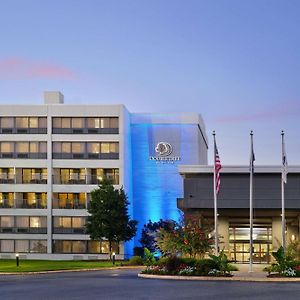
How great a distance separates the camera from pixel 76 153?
8775 centimetres

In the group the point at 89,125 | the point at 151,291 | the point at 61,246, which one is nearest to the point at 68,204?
the point at 61,246

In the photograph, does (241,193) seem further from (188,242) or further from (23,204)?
(23,204)

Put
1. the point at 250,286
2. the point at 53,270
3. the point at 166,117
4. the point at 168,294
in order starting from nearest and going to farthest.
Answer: the point at 168,294
the point at 250,286
the point at 53,270
the point at 166,117

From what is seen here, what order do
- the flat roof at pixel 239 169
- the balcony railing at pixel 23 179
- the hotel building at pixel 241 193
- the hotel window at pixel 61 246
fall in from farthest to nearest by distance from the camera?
the balcony railing at pixel 23 179 < the hotel window at pixel 61 246 < the flat roof at pixel 239 169 < the hotel building at pixel 241 193

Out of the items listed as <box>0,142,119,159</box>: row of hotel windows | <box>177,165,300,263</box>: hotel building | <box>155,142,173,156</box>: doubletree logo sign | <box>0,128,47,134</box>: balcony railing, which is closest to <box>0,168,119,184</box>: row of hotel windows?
<box>0,142,119,159</box>: row of hotel windows

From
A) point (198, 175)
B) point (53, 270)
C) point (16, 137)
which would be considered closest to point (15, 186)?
point (16, 137)

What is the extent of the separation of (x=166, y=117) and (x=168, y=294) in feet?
217

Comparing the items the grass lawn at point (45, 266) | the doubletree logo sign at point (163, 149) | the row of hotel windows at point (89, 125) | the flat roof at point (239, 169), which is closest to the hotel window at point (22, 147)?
the row of hotel windows at point (89, 125)

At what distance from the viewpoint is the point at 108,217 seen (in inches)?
2921

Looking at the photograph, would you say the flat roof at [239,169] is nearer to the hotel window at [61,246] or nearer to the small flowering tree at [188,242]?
the small flowering tree at [188,242]

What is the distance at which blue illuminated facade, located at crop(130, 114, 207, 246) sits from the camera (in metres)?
90.9

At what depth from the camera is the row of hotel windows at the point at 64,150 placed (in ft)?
286

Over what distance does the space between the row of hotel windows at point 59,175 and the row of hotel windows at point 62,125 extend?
193 inches

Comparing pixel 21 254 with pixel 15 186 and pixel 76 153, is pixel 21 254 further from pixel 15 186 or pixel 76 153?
pixel 76 153
